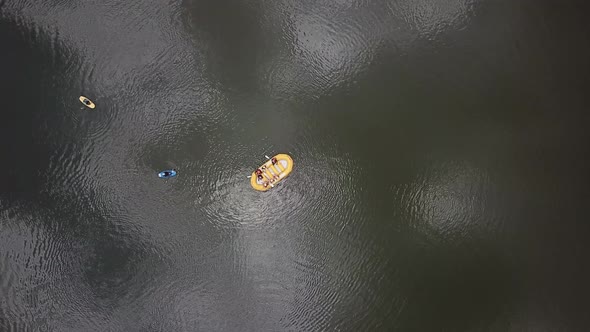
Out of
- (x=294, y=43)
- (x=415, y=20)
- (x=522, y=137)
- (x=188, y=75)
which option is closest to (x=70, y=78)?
(x=188, y=75)

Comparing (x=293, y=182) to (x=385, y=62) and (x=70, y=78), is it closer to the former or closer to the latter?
(x=385, y=62)

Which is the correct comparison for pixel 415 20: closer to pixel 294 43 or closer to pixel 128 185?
pixel 294 43

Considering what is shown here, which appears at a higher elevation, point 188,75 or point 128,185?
point 188,75

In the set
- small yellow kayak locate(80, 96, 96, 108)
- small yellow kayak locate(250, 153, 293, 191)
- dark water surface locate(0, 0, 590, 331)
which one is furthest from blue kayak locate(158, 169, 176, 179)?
small yellow kayak locate(80, 96, 96, 108)

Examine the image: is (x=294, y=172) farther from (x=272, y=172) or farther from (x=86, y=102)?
(x=86, y=102)

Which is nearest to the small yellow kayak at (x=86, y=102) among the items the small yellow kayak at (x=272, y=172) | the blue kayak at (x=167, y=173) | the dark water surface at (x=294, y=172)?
the dark water surface at (x=294, y=172)

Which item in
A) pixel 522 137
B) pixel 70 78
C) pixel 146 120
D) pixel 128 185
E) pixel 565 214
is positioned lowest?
pixel 565 214
